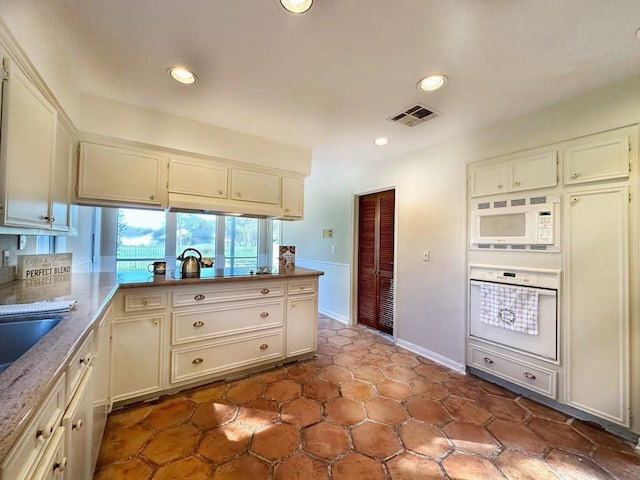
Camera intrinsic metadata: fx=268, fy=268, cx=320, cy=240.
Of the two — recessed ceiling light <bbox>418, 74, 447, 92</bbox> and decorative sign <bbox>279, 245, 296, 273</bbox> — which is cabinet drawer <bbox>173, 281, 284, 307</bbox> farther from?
recessed ceiling light <bbox>418, 74, 447, 92</bbox>

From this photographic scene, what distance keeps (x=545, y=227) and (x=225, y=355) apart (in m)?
2.94

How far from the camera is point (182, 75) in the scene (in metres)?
1.88

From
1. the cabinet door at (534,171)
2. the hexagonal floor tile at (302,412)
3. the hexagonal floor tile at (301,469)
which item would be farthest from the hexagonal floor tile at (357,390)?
the cabinet door at (534,171)

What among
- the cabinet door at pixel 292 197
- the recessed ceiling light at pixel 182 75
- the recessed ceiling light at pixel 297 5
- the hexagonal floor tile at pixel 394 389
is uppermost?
the recessed ceiling light at pixel 182 75

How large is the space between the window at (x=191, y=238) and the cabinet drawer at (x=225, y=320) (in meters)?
2.32

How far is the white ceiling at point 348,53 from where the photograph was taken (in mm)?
1345

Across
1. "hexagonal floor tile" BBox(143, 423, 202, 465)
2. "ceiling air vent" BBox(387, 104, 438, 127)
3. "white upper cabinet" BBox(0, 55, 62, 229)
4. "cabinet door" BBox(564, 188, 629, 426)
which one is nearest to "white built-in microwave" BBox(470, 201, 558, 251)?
"cabinet door" BBox(564, 188, 629, 426)

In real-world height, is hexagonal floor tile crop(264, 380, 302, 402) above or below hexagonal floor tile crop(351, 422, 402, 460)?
above

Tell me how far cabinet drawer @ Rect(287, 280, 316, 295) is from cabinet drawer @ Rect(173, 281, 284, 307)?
96 millimetres

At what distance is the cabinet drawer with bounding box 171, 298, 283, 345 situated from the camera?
2246 millimetres

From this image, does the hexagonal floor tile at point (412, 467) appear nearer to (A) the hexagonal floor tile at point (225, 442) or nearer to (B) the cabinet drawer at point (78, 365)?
(A) the hexagonal floor tile at point (225, 442)

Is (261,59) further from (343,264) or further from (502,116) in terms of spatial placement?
(343,264)

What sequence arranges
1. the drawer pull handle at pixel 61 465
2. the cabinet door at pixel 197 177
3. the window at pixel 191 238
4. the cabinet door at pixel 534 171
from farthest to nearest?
the window at pixel 191 238 → the cabinet door at pixel 197 177 → the cabinet door at pixel 534 171 → the drawer pull handle at pixel 61 465

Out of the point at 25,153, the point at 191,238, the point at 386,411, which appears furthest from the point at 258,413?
the point at 191,238
